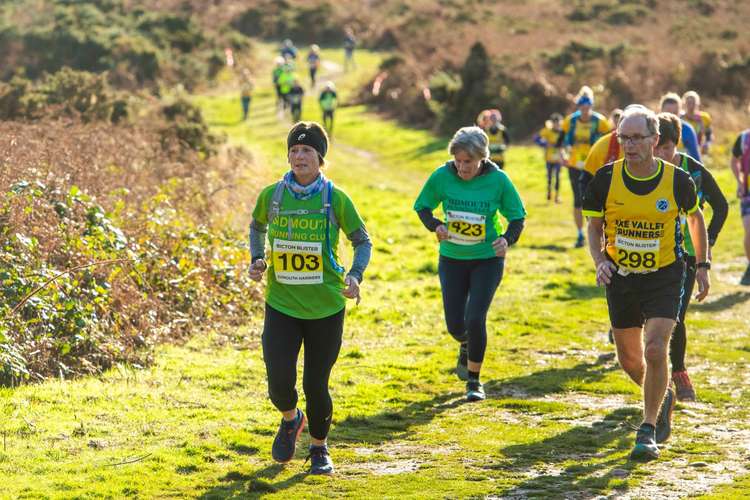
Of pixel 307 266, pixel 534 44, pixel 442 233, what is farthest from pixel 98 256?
pixel 534 44

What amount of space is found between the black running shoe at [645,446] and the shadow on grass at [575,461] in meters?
0.06

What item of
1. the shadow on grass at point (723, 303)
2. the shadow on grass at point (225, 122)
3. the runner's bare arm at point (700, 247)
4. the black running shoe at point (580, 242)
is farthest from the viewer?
the shadow on grass at point (225, 122)

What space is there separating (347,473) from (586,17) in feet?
162

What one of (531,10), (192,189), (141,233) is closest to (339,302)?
(141,233)

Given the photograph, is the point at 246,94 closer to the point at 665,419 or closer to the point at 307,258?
the point at 665,419

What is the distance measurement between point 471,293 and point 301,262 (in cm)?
256

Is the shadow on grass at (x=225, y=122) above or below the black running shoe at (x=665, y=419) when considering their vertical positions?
above

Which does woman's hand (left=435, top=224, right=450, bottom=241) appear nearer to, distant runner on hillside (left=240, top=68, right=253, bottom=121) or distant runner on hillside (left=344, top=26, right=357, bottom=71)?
distant runner on hillside (left=240, top=68, right=253, bottom=121)

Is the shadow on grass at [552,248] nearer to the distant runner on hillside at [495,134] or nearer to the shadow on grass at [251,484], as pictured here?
the distant runner on hillside at [495,134]

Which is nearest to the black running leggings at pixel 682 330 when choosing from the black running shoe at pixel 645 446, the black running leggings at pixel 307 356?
the black running shoe at pixel 645 446

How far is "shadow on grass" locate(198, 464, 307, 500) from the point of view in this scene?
22.5 ft

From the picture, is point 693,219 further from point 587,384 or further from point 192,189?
point 192,189

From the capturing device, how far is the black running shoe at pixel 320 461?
288 inches

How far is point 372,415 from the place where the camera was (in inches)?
354
